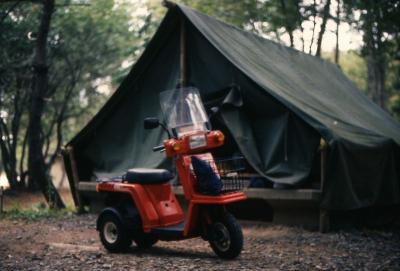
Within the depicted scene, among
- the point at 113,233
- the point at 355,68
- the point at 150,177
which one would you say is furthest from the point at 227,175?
the point at 355,68

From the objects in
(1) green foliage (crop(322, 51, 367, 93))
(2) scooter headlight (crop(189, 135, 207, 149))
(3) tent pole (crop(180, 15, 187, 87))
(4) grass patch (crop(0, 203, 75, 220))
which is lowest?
(4) grass patch (crop(0, 203, 75, 220))

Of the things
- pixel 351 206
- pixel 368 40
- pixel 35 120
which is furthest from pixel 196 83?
pixel 368 40

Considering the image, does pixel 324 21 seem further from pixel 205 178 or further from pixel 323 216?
pixel 205 178

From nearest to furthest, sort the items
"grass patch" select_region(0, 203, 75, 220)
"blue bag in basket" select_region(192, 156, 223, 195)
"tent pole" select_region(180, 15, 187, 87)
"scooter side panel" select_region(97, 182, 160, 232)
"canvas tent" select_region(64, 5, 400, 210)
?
"blue bag in basket" select_region(192, 156, 223, 195), "scooter side panel" select_region(97, 182, 160, 232), "canvas tent" select_region(64, 5, 400, 210), "tent pole" select_region(180, 15, 187, 87), "grass patch" select_region(0, 203, 75, 220)

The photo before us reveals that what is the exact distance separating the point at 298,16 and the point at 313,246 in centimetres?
993

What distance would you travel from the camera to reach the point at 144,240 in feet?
19.6

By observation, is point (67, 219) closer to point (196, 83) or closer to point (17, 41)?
point (196, 83)

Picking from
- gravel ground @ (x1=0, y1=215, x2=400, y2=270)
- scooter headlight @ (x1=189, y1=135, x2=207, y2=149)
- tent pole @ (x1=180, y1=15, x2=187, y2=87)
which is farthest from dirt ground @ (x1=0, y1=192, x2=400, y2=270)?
tent pole @ (x1=180, y1=15, x2=187, y2=87)

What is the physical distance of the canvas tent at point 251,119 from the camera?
7.08 m

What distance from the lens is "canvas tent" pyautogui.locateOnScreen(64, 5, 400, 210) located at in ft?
23.2

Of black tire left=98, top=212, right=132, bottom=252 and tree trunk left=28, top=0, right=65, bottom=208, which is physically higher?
tree trunk left=28, top=0, right=65, bottom=208

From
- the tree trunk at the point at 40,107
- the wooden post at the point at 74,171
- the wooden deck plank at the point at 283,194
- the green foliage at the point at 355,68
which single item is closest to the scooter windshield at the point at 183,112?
the wooden deck plank at the point at 283,194

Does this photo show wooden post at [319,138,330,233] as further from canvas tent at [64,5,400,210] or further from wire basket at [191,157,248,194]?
wire basket at [191,157,248,194]

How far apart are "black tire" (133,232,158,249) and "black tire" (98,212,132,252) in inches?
5.2
